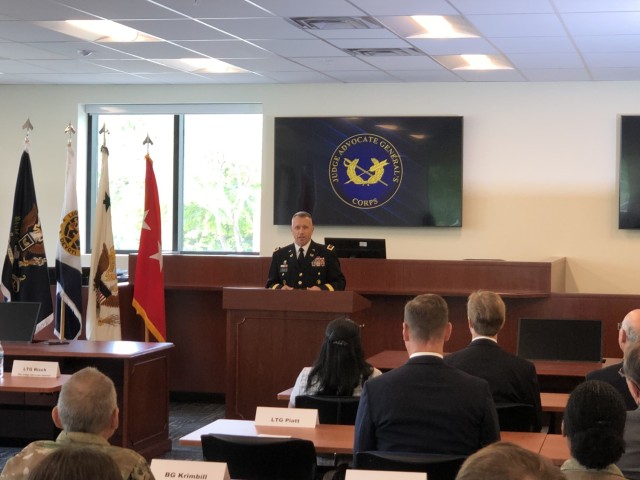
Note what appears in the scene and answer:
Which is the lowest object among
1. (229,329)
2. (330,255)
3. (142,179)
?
(229,329)

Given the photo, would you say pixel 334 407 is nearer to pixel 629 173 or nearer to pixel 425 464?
pixel 425 464

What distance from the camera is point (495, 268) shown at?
8875mm

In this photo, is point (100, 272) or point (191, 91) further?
point (191, 91)

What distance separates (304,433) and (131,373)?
282 cm

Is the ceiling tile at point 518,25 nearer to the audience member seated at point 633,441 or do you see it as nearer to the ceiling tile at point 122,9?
the ceiling tile at point 122,9

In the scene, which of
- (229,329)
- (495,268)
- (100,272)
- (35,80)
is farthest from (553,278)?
(35,80)

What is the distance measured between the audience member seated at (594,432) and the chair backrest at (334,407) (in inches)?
81.7

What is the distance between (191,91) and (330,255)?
15.3 feet

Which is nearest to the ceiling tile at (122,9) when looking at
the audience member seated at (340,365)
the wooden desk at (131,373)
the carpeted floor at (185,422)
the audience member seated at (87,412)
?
the wooden desk at (131,373)

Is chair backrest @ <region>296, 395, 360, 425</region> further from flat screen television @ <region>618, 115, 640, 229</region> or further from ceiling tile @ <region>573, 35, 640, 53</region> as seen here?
flat screen television @ <region>618, 115, 640, 229</region>

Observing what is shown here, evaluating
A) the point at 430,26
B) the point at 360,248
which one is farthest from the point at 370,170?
the point at 430,26

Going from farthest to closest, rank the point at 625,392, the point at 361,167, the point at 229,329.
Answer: the point at 361,167
the point at 229,329
the point at 625,392

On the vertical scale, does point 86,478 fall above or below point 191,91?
below

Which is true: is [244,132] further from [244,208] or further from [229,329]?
[229,329]
